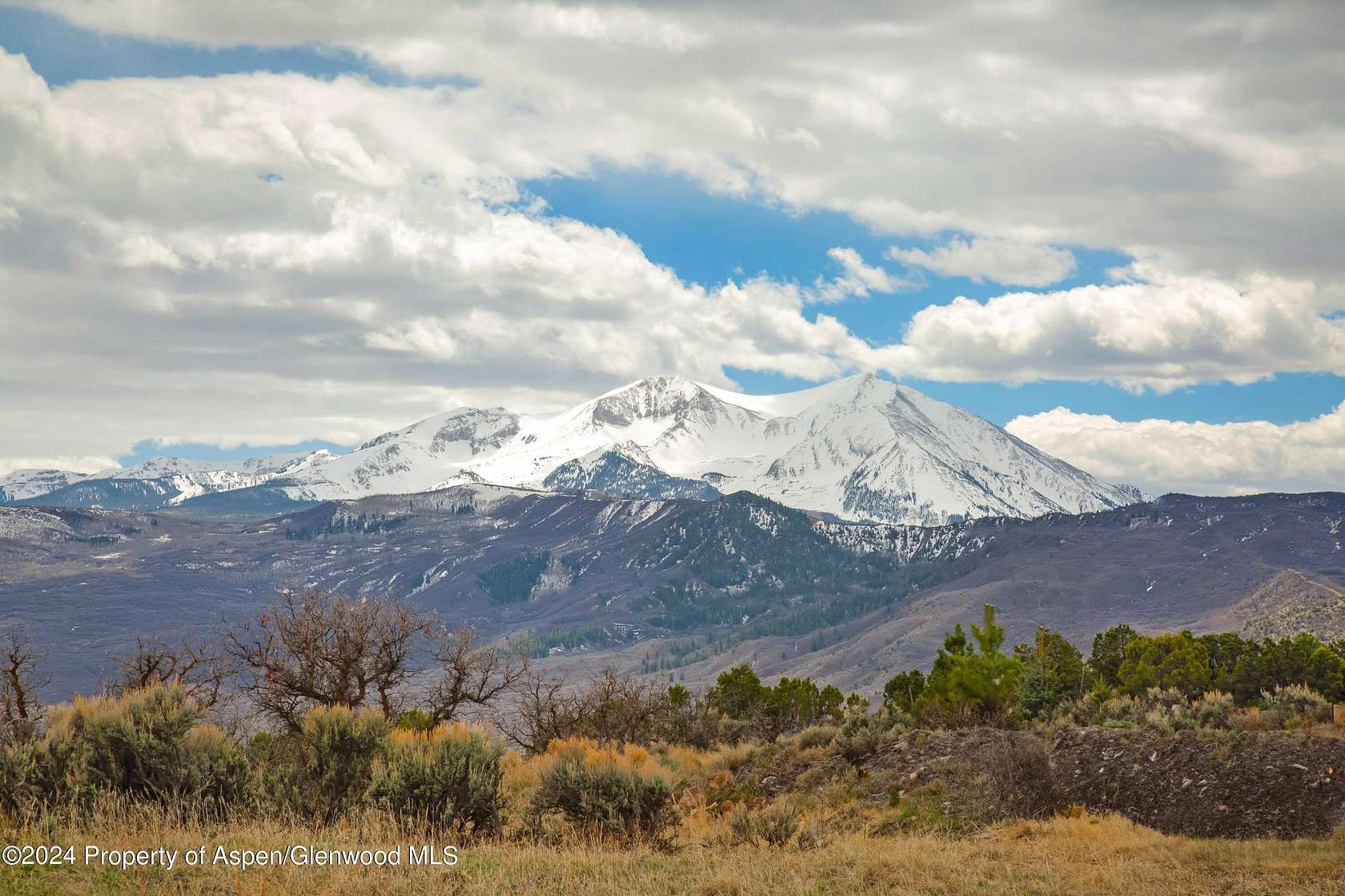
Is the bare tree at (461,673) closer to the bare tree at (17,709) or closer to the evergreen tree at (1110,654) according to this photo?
the bare tree at (17,709)

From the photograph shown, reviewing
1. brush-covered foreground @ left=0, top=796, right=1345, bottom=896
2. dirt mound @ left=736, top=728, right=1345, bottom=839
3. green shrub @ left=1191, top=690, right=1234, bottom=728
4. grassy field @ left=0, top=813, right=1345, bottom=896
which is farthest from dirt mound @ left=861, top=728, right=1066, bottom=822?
green shrub @ left=1191, top=690, right=1234, bottom=728

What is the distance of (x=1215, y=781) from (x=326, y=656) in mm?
22353

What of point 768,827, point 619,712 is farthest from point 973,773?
point 619,712

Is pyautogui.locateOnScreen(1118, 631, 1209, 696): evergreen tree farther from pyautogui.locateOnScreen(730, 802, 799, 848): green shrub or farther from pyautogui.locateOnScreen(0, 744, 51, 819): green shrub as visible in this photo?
pyautogui.locateOnScreen(0, 744, 51, 819): green shrub

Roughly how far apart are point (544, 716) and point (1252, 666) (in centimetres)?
3940

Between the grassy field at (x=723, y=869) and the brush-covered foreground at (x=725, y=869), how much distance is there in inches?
1.1

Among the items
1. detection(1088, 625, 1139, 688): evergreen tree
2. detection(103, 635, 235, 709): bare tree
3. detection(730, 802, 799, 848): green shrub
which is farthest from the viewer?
detection(1088, 625, 1139, 688): evergreen tree

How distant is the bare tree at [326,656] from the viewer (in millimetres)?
29000

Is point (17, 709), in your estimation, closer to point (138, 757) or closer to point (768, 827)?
point (138, 757)

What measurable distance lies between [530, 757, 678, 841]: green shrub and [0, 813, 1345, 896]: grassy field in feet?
2.72

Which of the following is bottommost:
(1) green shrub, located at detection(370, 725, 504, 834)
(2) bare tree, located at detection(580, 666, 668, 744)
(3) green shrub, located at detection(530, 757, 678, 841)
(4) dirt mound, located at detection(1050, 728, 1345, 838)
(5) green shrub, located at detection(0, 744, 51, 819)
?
(2) bare tree, located at detection(580, 666, 668, 744)

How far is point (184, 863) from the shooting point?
1418cm

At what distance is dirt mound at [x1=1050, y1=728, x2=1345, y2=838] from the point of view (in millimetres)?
21031

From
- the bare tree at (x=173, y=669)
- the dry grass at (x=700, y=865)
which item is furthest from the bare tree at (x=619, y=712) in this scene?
the dry grass at (x=700, y=865)
